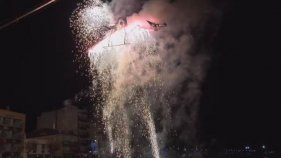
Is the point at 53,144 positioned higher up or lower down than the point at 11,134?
lower down

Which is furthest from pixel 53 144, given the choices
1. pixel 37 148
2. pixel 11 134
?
pixel 11 134

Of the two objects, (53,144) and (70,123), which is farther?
(70,123)

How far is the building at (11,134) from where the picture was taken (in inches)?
2423

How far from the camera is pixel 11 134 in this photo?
63438 mm

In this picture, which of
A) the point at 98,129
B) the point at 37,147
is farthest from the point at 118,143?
the point at 37,147

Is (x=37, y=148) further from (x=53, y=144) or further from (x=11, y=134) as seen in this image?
(x=53, y=144)

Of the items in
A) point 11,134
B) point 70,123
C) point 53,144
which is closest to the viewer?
point 11,134

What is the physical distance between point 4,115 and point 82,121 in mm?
29256

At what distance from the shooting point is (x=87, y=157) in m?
87.9

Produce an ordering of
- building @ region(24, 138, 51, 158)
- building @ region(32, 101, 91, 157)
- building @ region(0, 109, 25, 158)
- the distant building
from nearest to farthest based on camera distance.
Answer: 1. building @ region(0, 109, 25, 158)
2. building @ region(24, 138, 51, 158)
3. the distant building
4. building @ region(32, 101, 91, 157)

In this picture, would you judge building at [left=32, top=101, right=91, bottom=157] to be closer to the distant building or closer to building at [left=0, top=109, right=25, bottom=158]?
the distant building

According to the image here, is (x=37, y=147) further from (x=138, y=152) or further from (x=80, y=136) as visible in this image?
(x=138, y=152)

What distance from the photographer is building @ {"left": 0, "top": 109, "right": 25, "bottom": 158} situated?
6155 centimetres

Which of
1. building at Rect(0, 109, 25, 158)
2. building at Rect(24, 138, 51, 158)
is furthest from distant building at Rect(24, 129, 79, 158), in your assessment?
building at Rect(0, 109, 25, 158)
